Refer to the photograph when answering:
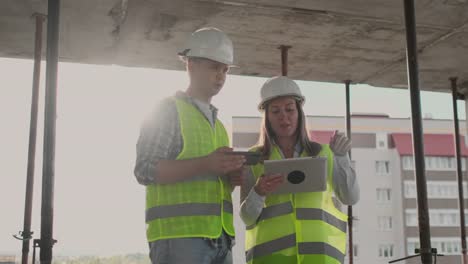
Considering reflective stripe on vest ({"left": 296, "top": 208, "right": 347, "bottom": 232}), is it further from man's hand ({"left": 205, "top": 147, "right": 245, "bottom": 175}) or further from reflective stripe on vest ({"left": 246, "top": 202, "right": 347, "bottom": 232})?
man's hand ({"left": 205, "top": 147, "right": 245, "bottom": 175})

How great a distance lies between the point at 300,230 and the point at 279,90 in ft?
2.66

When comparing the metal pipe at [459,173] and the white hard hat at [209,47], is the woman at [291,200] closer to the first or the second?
the white hard hat at [209,47]

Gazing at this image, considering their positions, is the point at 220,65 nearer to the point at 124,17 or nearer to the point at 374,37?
the point at 124,17

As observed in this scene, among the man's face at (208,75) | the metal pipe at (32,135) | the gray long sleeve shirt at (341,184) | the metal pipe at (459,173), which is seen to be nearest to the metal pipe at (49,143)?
the man's face at (208,75)

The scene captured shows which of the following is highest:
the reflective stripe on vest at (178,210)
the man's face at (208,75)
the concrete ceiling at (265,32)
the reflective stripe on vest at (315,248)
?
the concrete ceiling at (265,32)

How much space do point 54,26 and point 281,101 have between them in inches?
53.5

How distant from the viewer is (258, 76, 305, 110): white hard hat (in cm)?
319

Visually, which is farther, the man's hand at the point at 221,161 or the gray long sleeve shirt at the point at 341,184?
the gray long sleeve shirt at the point at 341,184

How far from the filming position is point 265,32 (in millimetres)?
6387

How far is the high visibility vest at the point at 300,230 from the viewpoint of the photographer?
2947 mm

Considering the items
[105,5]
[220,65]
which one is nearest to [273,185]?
[220,65]

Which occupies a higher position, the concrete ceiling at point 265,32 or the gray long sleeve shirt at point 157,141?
the concrete ceiling at point 265,32

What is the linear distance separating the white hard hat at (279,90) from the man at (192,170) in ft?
2.09

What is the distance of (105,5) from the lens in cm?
549
